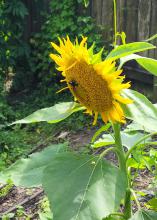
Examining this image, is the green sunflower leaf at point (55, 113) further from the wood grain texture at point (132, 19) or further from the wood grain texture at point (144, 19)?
the wood grain texture at point (132, 19)

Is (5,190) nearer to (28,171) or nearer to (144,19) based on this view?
(28,171)

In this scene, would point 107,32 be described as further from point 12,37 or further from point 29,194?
point 29,194

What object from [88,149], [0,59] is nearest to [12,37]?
[0,59]

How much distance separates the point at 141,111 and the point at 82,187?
0.27m

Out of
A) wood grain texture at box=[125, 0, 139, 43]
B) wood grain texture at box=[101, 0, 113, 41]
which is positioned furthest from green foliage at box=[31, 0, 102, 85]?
wood grain texture at box=[125, 0, 139, 43]

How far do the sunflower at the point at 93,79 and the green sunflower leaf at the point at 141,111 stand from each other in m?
0.03

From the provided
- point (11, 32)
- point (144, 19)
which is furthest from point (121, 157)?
point (11, 32)

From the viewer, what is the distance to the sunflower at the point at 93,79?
1.37 m

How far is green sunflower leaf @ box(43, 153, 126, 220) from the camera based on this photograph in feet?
4.50

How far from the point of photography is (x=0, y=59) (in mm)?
6586

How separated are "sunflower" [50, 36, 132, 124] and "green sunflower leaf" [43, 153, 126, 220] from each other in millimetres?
Answer: 170

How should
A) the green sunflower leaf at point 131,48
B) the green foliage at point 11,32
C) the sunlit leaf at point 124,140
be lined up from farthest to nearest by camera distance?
1. the green foliage at point 11,32
2. the sunlit leaf at point 124,140
3. the green sunflower leaf at point 131,48

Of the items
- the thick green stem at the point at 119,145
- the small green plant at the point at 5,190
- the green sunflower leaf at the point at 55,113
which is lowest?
the small green plant at the point at 5,190

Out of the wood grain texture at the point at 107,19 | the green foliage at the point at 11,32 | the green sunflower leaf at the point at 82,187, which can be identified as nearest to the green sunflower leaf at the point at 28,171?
the green sunflower leaf at the point at 82,187
